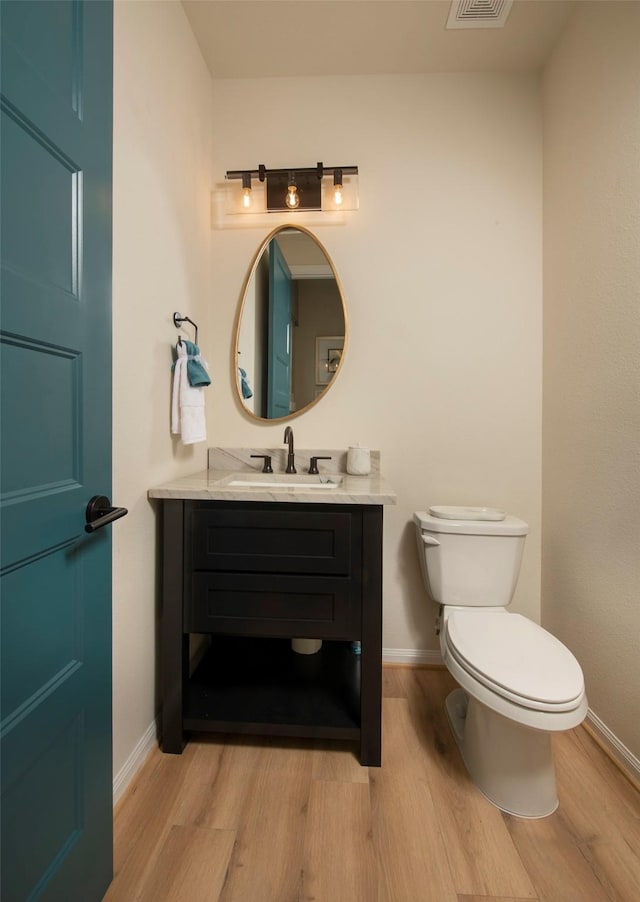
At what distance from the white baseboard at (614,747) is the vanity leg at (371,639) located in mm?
787

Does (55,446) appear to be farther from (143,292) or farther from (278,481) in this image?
(278,481)

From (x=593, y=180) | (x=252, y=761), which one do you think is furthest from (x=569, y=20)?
(x=252, y=761)

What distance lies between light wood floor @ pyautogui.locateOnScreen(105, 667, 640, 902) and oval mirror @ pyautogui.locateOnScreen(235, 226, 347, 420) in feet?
4.47

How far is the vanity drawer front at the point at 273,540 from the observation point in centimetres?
129

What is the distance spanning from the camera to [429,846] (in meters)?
1.05

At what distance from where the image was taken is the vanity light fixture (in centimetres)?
182

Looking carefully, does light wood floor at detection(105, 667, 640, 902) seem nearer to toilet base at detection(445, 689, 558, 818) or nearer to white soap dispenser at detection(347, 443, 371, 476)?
toilet base at detection(445, 689, 558, 818)

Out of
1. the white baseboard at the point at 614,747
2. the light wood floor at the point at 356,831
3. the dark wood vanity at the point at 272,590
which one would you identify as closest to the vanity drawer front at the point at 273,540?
the dark wood vanity at the point at 272,590

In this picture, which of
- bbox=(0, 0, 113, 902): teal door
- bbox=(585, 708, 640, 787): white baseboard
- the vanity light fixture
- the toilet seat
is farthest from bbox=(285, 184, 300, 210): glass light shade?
bbox=(585, 708, 640, 787): white baseboard

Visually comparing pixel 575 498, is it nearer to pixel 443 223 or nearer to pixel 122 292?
pixel 443 223

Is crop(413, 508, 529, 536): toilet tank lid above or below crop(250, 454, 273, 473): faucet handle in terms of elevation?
below

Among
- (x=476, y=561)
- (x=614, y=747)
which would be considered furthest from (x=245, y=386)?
(x=614, y=747)

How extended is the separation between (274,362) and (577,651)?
5.72ft

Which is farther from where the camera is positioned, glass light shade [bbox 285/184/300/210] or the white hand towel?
glass light shade [bbox 285/184/300/210]
